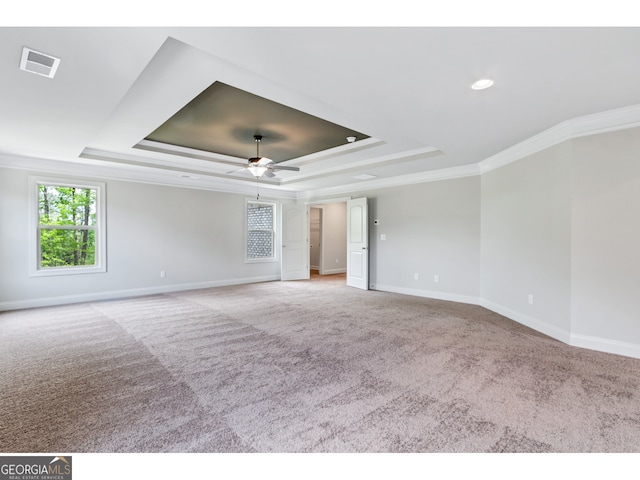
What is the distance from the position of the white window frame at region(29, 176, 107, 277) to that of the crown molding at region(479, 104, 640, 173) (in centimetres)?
678

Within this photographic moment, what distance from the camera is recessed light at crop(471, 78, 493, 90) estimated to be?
2396 millimetres

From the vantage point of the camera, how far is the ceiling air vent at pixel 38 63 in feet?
6.65

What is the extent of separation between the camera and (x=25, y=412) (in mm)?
2016

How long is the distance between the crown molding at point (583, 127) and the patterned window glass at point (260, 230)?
18.8ft

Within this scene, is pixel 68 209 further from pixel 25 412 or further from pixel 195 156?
pixel 25 412

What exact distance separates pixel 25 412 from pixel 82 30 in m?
2.44

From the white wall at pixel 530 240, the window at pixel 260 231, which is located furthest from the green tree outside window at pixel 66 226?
the white wall at pixel 530 240

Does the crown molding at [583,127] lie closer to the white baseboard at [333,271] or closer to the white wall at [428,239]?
the white wall at [428,239]

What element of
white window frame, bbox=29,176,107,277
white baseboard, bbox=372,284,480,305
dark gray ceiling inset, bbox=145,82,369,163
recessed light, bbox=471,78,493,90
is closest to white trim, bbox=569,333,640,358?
white baseboard, bbox=372,284,480,305

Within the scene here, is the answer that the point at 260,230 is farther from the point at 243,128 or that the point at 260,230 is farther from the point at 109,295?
the point at 243,128

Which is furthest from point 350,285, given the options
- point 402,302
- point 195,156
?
point 195,156

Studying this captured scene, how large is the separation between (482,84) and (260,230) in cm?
631

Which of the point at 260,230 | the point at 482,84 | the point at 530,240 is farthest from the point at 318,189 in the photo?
the point at 482,84

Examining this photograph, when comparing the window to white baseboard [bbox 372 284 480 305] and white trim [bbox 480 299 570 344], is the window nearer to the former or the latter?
white baseboard [bbox 372 284 480 305]
